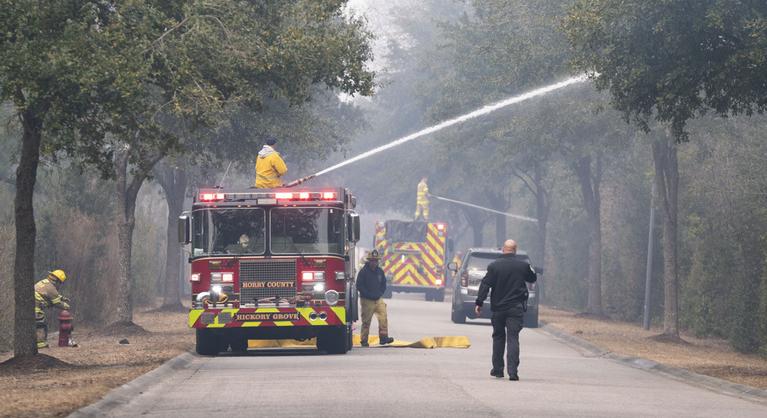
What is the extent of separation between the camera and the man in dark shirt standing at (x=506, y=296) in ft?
58.5

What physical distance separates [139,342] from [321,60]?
282 inches

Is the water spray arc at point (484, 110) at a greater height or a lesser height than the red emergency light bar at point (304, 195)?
greater

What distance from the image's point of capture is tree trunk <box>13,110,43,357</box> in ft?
61.5

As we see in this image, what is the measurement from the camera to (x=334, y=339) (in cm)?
2286

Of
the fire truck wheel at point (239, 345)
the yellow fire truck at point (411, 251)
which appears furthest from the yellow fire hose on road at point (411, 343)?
the yellow fire truck at point (411, 251)

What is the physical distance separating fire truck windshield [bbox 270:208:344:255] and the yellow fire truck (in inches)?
1230

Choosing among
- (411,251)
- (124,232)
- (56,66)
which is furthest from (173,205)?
(56,66)

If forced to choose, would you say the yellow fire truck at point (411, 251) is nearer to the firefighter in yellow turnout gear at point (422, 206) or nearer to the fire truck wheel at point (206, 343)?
the firefighter in yellow turnout gear at point (422, 206)

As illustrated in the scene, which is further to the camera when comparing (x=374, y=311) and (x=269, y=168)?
(x=374, y=311)

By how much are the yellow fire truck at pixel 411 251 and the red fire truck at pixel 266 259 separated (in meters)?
31.3

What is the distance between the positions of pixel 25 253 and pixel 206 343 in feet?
15.2

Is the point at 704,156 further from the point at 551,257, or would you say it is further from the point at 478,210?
the point at 478,210

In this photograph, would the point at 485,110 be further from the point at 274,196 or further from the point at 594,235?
the point at 274,196

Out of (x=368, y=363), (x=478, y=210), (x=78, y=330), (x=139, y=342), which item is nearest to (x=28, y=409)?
(x=368, y=363)
